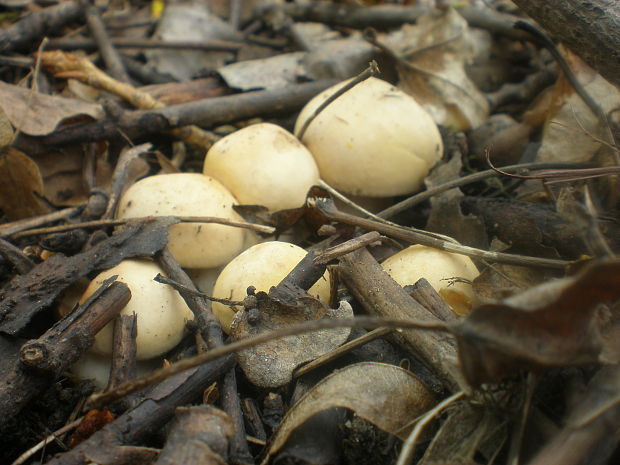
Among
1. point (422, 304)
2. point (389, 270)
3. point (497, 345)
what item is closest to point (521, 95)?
point (389, 270)

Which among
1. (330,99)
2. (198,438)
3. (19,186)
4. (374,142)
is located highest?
(330,99)

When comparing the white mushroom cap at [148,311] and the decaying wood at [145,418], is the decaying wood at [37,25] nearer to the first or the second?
the white mushroom cap at [148,311]

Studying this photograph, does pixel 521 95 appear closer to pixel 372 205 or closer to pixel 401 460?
pixel 372 205

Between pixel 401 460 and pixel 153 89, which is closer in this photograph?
pixel 401 460

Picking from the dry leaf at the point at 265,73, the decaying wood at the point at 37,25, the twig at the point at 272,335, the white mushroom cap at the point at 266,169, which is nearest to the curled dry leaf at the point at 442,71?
the dry leaf at the point at 265,73

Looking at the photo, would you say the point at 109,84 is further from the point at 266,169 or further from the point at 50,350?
the point at 50,350

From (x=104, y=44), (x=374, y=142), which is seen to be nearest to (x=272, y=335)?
(x=374, y=142)
